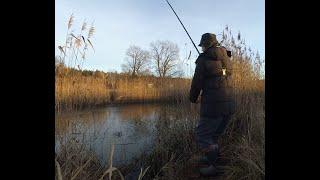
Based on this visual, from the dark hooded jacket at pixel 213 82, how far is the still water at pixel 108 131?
107 centimetres

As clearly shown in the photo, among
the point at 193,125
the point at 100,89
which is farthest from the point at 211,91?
the point at 100,89

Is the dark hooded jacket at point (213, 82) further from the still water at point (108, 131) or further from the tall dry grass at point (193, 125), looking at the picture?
the still water at point (108, 131)

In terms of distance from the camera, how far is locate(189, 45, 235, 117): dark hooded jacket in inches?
175

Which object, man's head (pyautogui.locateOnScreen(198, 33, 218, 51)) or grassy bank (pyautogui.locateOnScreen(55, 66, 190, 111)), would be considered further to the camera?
grassy bank (pyautogui.locateOnScreen(55, 66, 190, 111))

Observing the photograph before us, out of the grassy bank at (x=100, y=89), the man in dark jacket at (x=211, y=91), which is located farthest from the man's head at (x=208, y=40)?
the grassy bank at (x=100, y=89)

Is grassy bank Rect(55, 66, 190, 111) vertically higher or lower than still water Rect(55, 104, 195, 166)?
higher

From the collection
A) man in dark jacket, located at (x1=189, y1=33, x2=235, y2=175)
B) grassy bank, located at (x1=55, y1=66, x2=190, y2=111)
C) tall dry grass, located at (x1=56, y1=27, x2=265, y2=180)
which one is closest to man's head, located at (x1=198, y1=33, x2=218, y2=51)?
man in dark jacket, located at (x1=189, y1=33, x2=235, y2=175)

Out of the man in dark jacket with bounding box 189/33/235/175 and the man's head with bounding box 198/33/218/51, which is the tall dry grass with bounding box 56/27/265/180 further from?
the man's head with bounding box 198/33/218/51

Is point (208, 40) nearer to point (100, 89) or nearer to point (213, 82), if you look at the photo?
point (213, 82)

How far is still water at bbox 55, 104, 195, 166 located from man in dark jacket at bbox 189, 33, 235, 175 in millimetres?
969

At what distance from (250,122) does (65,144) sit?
257 cm

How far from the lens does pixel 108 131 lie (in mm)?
5492

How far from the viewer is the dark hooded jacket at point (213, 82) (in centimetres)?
445
